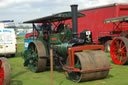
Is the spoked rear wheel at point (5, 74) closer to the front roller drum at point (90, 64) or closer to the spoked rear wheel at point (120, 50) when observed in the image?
the front roller drum at point (90, 64)

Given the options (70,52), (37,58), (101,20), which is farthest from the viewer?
(101,20)

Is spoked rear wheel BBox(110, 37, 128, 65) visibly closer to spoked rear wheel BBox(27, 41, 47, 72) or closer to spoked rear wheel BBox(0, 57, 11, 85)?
spoked rear wheel BBox(27, 41, 47, 72)

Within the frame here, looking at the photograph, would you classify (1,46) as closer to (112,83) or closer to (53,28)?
(53,28)

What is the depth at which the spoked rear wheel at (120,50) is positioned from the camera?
7532 millimetres

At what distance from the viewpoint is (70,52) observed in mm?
5090

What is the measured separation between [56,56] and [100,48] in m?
1.51

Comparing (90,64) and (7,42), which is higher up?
(7,42)

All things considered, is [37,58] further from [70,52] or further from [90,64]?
[90,64]

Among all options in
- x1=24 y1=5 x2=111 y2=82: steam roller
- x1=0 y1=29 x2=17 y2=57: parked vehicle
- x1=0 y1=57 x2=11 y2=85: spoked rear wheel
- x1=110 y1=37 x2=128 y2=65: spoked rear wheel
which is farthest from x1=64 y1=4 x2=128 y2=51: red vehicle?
x1=0 y1=57 x2=11 y2=85: spoked rear wheel

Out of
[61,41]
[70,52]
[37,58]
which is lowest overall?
[37,58]

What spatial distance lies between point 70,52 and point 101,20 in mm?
10452

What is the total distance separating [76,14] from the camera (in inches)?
231

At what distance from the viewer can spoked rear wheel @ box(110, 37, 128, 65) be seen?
7.53 m

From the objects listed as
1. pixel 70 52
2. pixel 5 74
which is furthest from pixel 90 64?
pixel 5 74
